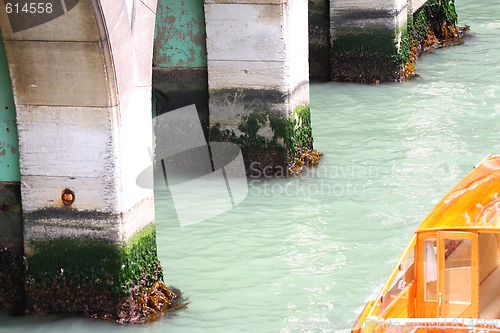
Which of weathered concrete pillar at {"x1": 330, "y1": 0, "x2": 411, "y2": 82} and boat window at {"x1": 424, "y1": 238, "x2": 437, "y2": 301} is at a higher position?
weathered concrete pillar at {"x1": 330, "y1": 0, "x2": 411, "y2": 82}

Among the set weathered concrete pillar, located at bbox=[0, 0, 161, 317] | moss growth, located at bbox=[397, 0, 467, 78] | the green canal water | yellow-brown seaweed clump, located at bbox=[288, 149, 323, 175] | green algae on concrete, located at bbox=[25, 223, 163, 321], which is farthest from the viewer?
moss growth, located at bbox=[397, 0, 467, 78]

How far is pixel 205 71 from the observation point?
11.3m

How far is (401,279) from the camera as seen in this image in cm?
639

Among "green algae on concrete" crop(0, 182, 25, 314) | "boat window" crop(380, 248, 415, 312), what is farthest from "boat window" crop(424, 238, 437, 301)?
"green algae on concrete" crop(0, 182, 25, 314)

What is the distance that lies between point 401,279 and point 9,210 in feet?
10.9

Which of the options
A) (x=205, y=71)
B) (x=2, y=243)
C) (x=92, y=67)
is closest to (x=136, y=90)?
(x=92, y=67)

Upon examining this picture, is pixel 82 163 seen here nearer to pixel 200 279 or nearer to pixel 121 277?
pixel 121 277

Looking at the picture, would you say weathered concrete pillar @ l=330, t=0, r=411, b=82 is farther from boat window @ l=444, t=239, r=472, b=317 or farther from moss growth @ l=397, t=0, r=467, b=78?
boat window @ l=444, t=239, r=472, b=317

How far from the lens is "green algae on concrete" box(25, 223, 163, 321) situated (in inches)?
295

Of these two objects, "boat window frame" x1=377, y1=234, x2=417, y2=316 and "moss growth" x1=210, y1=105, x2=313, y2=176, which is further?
"moss growth" x1=210, y1=105, x2=313, y2=176

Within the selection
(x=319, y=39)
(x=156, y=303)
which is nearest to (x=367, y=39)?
(x=319, y=39)

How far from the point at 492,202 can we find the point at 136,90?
299 cm

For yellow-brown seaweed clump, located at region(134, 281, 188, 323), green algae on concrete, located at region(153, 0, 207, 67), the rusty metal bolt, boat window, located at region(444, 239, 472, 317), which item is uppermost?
green algae on concrete, located at region(153, 0, 207, 67)

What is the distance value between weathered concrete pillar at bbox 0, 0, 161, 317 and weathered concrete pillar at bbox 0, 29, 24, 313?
0.47 ft
